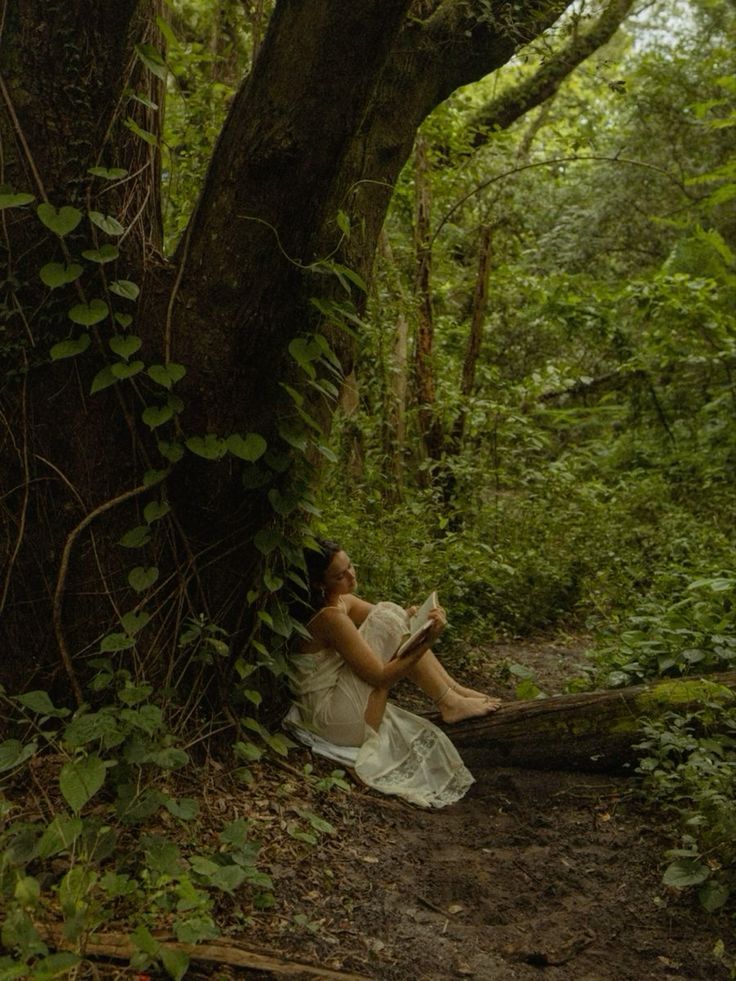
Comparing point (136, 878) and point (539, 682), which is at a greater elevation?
point (136, 878)

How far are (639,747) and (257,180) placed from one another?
2.62 meters

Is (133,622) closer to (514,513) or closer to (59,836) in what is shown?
(59,836)

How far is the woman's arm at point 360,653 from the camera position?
4660mm

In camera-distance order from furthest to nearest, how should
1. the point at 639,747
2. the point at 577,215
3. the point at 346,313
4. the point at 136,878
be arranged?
the point at 577,215 < the point at 639,747 < the point at 346,313 < the point at 136,878

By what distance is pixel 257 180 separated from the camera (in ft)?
11.3

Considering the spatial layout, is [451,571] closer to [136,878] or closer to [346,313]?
[346,313]

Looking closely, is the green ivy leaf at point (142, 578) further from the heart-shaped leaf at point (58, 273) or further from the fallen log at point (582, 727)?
the fallen log at point (582, 727)

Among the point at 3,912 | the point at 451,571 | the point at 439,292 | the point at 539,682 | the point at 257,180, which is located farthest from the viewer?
the point at 439,292

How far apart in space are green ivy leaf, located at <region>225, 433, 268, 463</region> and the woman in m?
1.07

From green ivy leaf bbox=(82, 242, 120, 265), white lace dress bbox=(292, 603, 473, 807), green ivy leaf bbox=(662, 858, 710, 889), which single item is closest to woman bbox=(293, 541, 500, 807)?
white lace dress bbox=(292, 603, 473, 807)

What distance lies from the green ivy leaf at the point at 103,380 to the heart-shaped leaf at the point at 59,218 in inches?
18.3

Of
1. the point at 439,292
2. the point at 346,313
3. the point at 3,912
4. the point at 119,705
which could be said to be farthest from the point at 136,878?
the point at 439,292

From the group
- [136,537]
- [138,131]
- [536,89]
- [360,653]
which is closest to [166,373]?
[136,537]

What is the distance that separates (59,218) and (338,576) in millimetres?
2050
